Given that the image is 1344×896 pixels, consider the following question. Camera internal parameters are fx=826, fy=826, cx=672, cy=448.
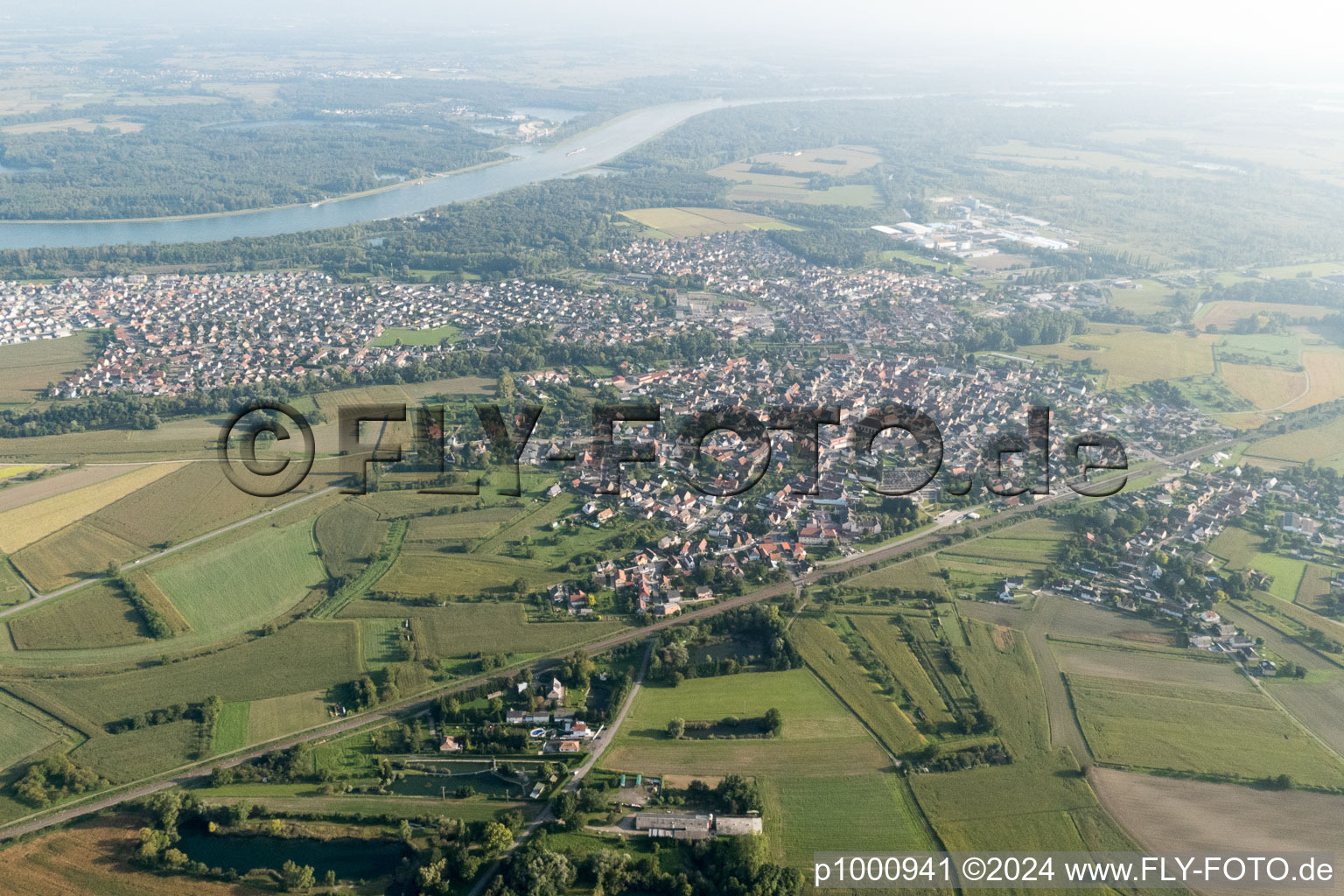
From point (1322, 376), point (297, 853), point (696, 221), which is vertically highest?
point (696, 221)

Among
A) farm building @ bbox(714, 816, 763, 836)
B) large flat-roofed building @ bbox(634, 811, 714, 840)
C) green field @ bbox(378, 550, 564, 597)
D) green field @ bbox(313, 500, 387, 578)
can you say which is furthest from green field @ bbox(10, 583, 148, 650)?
farm building @ bbox(714, 816, 763, 836)

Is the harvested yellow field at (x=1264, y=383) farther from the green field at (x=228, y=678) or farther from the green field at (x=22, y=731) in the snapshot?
the green field at (x=22, y=731)

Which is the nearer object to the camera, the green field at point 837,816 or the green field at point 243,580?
the green field at point 837,816

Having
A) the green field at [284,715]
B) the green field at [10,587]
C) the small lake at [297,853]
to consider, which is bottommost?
the small lake at [297,853]

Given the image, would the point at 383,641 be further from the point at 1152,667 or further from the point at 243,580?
the point at 1152,667

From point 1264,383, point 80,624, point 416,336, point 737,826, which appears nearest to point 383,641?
point 80,624

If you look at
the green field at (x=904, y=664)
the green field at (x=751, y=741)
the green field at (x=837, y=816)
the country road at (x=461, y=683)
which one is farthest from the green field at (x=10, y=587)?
the green field at (x=904, y=664)

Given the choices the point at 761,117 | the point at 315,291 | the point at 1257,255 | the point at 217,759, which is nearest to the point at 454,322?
the point at 315,291
